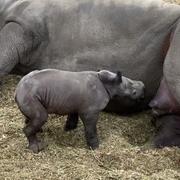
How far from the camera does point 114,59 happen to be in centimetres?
471

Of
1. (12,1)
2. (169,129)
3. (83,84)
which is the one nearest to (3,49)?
(12,1)

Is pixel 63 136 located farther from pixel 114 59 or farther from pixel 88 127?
pixel 114 59

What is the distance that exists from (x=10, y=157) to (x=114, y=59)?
1309 millimetres

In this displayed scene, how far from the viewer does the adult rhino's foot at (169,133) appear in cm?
424

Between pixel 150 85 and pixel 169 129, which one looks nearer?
pixel 169 129

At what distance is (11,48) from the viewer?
16.2ft

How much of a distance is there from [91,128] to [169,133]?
605mm

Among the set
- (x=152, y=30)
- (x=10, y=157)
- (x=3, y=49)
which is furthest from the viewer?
(x=3, y=49)

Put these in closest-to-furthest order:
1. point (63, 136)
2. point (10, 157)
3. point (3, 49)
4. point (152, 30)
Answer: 1. point (10, 157)
2. point (63, 136)
3. point (152, 30)
4. point (3, 49)

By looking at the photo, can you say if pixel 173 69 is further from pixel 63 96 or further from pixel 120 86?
pixel 63 96

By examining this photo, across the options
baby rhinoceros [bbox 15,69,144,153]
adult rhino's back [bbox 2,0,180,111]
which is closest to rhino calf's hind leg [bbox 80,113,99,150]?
baby rhinoceros [bbox 15,69,144,153]

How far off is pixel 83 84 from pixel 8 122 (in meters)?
0.68

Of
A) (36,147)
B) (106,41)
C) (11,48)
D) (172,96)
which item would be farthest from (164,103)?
(11,48)

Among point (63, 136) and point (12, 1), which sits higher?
point (12, 1)
